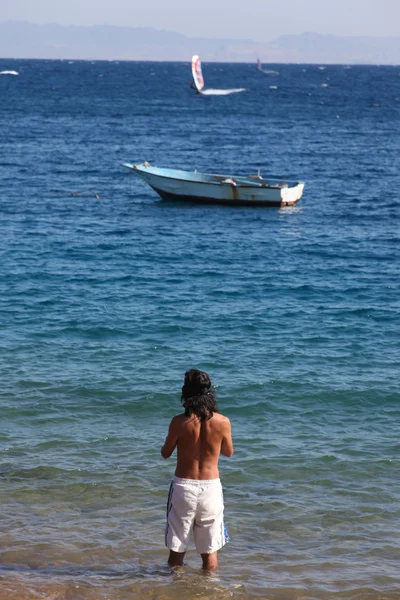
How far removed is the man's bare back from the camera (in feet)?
26.3

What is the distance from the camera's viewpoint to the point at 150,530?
10750 mm

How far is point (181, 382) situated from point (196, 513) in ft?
28.6

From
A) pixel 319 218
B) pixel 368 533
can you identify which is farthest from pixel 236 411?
pixel 319 218

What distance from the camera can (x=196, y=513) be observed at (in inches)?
321

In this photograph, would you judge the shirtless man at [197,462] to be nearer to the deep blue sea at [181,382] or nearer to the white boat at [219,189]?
the deep blue sea at [181,382]

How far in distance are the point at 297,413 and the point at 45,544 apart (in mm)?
6540

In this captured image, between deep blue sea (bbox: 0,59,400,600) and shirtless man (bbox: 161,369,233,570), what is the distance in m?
0.88

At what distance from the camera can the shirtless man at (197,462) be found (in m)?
7.95

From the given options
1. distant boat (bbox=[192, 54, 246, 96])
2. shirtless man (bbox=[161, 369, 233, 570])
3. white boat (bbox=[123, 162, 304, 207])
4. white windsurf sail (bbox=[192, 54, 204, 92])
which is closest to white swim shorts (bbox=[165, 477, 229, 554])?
shirtless man (bbox=[161, 369, 233, 570])

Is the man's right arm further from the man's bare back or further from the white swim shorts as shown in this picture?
the white swim shorts

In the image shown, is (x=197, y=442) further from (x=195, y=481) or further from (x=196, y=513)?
(x=196, y=513)

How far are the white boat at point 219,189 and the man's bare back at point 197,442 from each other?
30676 mm

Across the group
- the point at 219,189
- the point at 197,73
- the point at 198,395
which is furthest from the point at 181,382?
the point at 197,73

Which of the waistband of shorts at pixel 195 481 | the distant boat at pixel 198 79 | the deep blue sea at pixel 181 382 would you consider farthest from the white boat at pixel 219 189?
the distant boat at pixel 198 79
